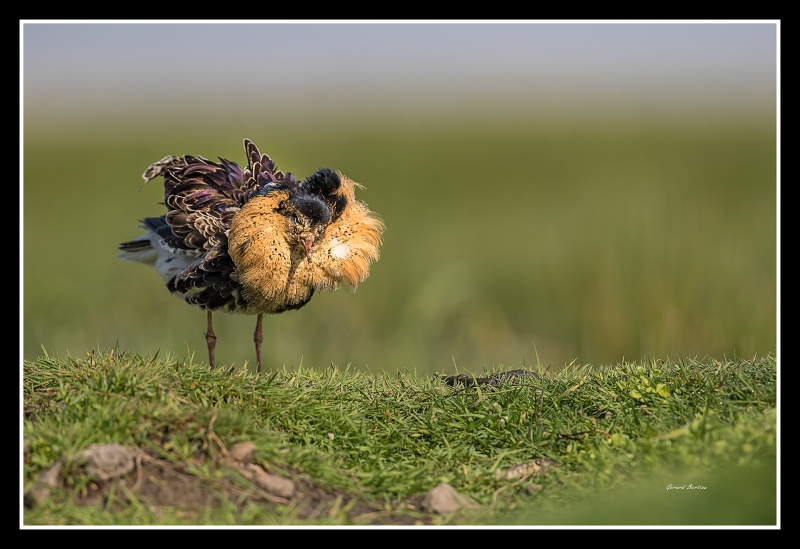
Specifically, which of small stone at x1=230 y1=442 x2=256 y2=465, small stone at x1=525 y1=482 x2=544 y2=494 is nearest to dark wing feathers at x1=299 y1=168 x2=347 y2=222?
small stone at x1=230 y1=442 x2=256 y2=465

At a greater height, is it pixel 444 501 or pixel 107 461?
pixel 107 461

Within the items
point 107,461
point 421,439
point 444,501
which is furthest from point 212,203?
point 444,501

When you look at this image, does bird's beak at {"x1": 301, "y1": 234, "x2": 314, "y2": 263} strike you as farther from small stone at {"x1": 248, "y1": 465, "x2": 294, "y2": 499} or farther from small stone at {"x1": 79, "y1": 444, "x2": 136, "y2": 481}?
small stone at {"x1": 79, "y1": 444, "x2": 136, "y2": 481}

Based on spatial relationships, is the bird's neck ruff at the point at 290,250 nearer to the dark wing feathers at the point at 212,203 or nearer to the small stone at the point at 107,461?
the dark wing feathers at the point at 212,203

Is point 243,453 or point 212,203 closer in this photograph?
point 243,453

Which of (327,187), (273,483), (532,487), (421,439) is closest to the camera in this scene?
(273,483)

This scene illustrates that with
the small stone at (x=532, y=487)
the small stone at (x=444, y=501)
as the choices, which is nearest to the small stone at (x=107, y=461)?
the small stone at (x=444, y=501)

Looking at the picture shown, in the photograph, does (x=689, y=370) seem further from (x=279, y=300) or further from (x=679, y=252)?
(x=679, y=252)

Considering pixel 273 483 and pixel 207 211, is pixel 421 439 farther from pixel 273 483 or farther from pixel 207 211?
pixel 207 211
